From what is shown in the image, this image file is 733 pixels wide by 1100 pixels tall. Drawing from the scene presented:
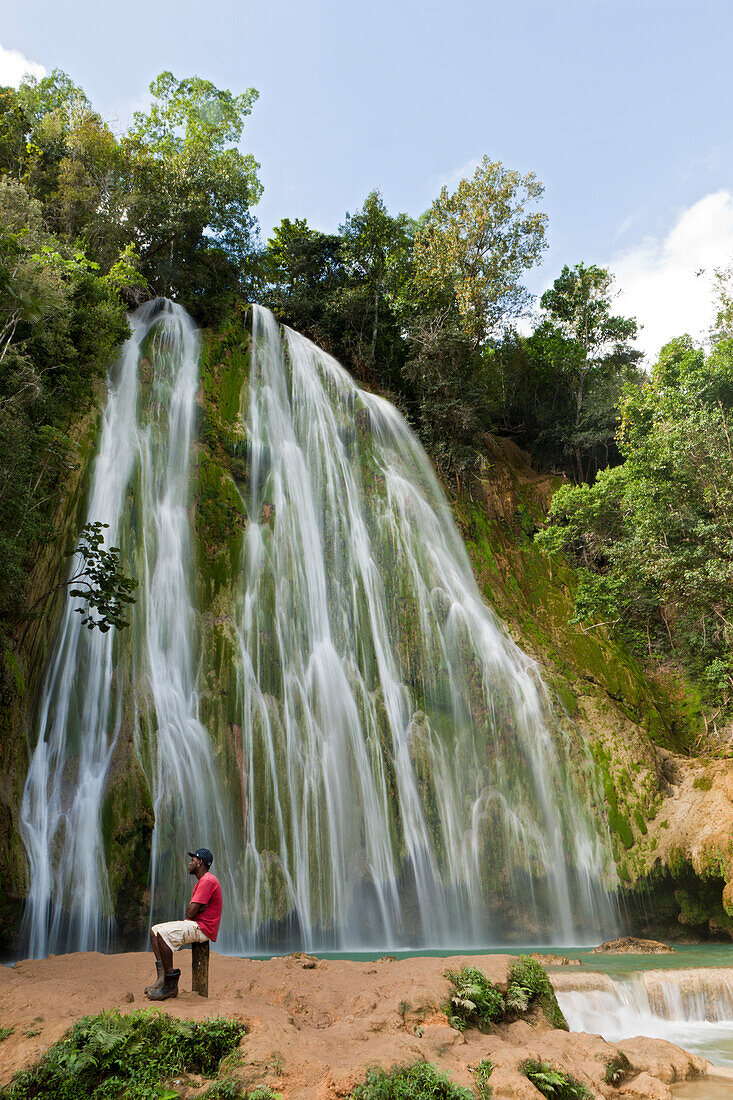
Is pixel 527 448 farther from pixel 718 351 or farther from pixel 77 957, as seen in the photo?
pixel 77 957

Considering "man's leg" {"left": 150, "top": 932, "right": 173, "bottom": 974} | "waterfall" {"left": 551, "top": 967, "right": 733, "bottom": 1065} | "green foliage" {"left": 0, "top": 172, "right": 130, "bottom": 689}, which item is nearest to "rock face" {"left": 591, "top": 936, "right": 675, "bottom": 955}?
"waterfall" {"left": 551, "top": 967, "right": 733, "bottom": 1065}

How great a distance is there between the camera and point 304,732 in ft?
35.6

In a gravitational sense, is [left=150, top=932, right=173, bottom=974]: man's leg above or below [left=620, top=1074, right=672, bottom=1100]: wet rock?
above

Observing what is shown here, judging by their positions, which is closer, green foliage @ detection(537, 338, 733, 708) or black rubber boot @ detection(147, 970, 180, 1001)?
black rubber boot @ detection(147, 970, 180, 1001)

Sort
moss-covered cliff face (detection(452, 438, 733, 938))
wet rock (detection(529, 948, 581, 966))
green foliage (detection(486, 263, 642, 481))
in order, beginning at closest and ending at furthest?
wet rock (detection(529, 948, 581, 966)) → moss-covered cliff face (detection(452, 438, 733, 938)) → green foliage (detection(486, 263, 642, 481))

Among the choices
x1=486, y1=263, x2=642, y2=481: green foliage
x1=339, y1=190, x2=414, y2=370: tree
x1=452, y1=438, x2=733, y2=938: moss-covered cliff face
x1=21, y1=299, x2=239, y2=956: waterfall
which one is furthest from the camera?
x1=486, y1=263, x2=642, y2=481: green foliage

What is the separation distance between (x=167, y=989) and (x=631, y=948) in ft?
26.3

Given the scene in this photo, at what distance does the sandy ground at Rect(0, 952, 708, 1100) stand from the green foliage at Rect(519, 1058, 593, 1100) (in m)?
0.09

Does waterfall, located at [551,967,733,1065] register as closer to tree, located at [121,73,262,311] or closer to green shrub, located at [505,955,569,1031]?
green shrub, located at [505,955,569,1031]

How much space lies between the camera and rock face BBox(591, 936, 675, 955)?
30.3 ft

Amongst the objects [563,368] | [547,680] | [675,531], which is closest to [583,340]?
[563,368]

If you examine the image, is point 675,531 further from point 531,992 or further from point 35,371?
point 35,371

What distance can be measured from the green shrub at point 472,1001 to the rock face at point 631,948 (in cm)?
530

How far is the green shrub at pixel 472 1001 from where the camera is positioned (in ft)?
15.5
